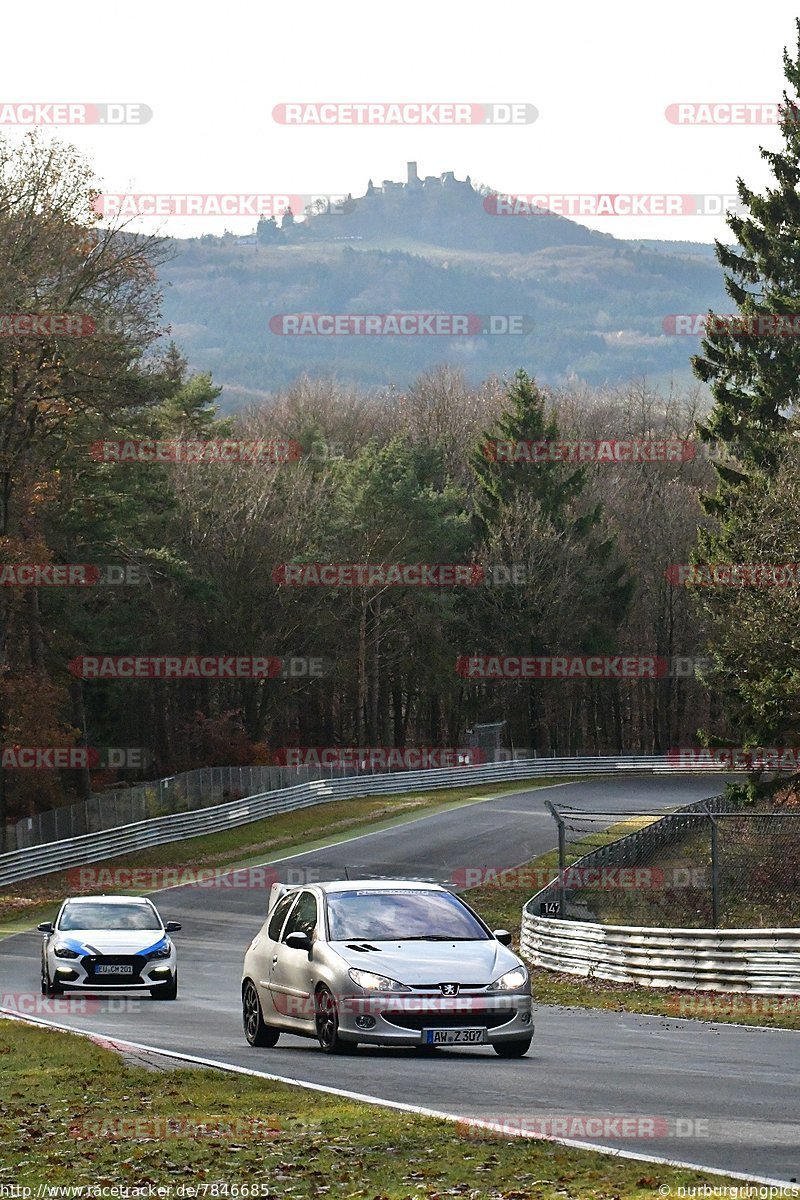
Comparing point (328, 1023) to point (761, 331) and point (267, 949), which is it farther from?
point (761, 331)

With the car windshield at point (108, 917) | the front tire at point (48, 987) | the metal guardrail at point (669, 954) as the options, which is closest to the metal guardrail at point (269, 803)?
the metal guardrail at point (669, 954)

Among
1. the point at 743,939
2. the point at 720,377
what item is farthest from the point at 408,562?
the point at 743,939

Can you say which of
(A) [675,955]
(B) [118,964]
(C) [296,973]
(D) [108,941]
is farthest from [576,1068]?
(D) [108,941]

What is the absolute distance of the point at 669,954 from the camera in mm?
23141

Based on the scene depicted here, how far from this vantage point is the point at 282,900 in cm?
1625

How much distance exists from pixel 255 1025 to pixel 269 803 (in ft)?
142

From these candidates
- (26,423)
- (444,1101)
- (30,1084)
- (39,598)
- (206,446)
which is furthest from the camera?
(206,446)

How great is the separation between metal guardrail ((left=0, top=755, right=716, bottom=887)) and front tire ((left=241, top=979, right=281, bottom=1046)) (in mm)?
31575

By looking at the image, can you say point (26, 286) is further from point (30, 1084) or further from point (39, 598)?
point (30, 1084)

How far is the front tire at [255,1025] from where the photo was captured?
15.4 m

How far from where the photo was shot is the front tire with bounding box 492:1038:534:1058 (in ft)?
45.5

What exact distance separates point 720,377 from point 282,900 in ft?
117

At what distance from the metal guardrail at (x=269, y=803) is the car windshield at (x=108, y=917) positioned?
22716mm

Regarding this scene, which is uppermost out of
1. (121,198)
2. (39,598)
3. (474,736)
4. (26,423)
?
(121,198)
